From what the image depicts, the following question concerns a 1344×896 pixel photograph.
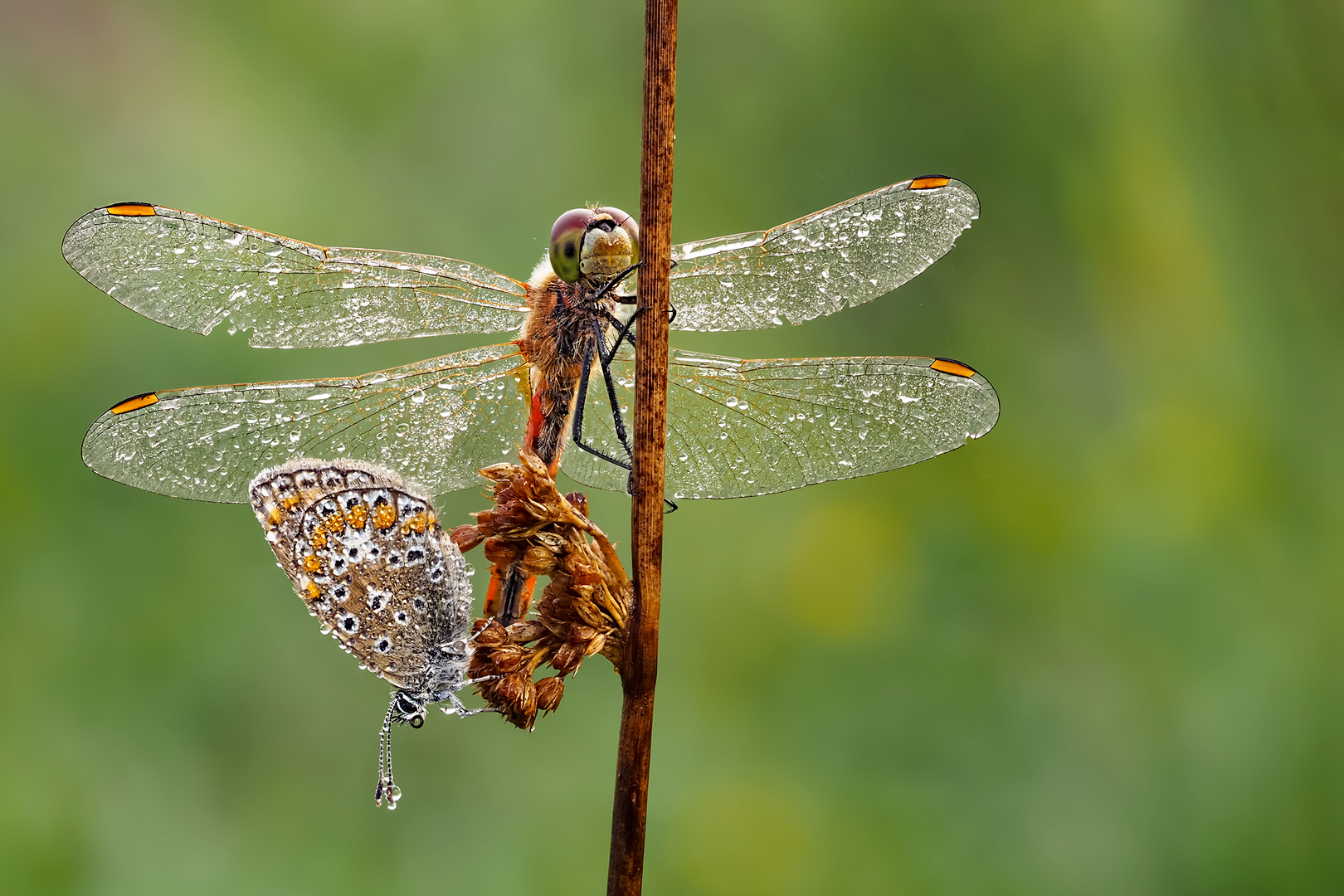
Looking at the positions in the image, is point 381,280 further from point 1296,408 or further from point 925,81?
point 1296,408

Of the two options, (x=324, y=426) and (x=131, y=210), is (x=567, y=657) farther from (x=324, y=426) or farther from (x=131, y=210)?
(x=131, y=210)

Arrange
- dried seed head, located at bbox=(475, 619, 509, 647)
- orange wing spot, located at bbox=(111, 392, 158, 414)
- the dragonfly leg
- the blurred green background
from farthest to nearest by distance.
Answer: the blurred green background → the dragonfly leg → orange wing spot, located at bbox=(111, 392, 158, 414) → dried seed head, located at bbox=(475, 619, 509, 647)

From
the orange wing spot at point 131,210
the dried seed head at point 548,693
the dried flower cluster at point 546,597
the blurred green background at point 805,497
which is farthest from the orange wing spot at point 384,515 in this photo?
the blurred green background at point 805,497

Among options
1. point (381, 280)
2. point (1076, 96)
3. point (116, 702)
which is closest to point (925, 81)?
point (1076, 96)

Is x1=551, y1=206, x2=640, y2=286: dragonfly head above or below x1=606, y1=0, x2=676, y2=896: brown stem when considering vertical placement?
above

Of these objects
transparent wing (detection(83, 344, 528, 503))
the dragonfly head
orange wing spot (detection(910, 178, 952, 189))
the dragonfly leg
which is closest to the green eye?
the dragonfly head

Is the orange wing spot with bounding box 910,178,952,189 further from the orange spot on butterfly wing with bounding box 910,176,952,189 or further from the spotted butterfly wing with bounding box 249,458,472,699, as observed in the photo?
the spotted butterfly wing with bounding box 249,458,472,699
